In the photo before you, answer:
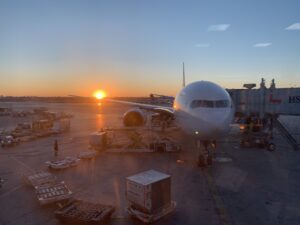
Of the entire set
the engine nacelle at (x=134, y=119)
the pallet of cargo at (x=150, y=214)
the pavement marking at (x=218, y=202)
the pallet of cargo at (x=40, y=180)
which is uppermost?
the engine nacelle at (x=134, y=119)

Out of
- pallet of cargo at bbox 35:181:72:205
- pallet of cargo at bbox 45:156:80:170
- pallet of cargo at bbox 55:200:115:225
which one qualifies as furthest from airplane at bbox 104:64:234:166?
pallet of cargo at bbox 35:181:72:205

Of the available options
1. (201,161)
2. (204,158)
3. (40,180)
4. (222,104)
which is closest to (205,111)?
(222,104)

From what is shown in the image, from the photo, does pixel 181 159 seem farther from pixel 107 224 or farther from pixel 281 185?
pixel 107 224

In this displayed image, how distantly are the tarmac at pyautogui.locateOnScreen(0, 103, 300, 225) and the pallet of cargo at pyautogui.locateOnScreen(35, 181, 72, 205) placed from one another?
276 millimetres

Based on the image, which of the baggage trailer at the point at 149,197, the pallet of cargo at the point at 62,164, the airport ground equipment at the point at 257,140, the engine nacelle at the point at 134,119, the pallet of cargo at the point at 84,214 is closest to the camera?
the pallet of cargo at the point at 84,214

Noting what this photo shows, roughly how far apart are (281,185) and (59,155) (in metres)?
14.5

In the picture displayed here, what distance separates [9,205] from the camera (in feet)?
35.6

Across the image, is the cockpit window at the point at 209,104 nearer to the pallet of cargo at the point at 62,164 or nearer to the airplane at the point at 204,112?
the airplane at the point at 204,112

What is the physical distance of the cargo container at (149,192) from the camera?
9375 mm

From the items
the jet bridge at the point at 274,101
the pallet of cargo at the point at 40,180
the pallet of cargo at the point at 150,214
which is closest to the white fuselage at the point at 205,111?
the pallet of cargo at the point at 150,214

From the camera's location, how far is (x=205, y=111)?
1513 cm

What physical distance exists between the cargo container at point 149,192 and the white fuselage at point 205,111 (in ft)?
18.3

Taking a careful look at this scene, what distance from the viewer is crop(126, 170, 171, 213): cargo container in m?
9.38

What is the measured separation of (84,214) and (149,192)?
2.36 m
